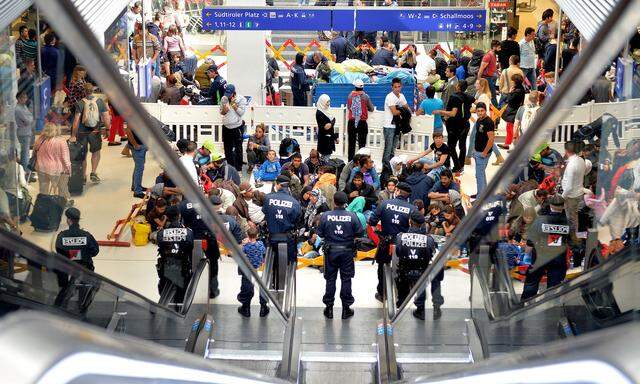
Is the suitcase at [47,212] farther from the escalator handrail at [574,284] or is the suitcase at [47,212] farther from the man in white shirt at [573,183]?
the man in white shirt at [573,183]

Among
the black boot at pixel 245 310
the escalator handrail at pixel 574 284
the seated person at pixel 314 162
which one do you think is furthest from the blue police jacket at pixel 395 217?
the escalator handrail at pixel 574 284

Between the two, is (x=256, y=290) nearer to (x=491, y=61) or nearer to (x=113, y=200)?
(x=113, y=200)

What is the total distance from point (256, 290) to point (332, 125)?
26.6 feet

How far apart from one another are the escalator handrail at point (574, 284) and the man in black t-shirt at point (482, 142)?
27.3ft

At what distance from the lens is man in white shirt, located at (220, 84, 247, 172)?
15.4 meters

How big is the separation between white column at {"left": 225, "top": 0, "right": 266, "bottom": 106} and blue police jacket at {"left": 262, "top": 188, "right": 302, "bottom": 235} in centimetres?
755

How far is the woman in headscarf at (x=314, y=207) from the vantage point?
39.7 ft

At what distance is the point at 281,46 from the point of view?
80.6 feet

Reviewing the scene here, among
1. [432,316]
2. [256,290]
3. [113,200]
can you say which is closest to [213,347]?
[256,290]

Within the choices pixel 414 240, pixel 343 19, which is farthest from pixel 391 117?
pixel 414 240

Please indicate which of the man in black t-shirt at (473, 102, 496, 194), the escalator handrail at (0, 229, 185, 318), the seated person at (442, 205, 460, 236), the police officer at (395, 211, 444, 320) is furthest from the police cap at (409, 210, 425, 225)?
the man in black t-shirt at (473, 102, 496, 194)

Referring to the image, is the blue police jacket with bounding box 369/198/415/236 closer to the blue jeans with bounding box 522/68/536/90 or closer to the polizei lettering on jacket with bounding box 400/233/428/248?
the polizei lettering on jacket with bounding box 400/233/428/248

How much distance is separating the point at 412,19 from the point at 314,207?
20.5 ft

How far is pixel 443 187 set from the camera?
12484 millimetres
